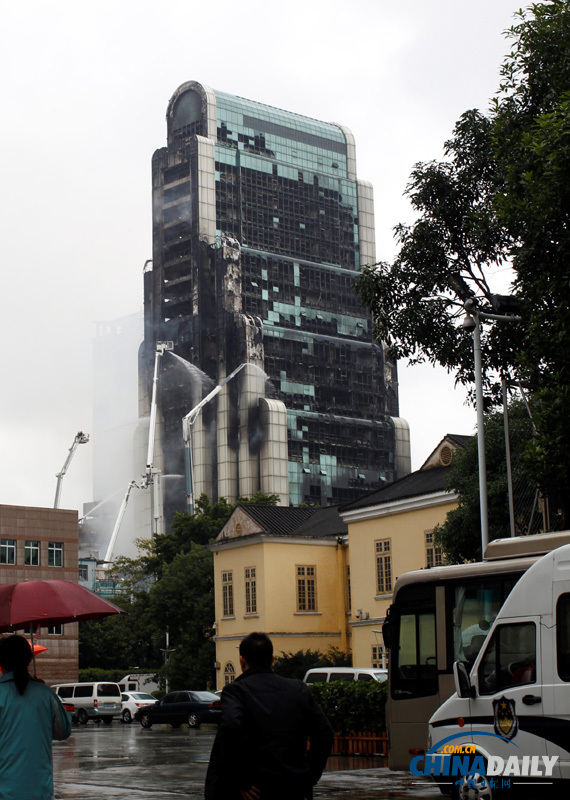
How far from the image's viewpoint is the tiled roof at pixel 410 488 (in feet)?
157

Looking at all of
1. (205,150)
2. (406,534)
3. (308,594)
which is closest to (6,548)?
(308,594)

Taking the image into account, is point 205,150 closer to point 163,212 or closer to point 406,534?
point 163,212

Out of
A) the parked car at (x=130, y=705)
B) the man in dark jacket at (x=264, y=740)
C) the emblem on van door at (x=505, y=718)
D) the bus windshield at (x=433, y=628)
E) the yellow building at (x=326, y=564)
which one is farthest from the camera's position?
the parked car at (x=130, y=705)

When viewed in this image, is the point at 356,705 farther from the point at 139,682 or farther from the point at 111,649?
the point at 111,649

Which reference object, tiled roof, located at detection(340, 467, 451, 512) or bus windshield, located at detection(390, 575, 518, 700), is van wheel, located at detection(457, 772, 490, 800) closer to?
bus windshield, located at detection(390, 575, 518, 700)

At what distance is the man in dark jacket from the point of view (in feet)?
20.9

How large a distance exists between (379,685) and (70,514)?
2167 inches

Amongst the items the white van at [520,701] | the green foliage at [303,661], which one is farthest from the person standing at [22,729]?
the green foliage at [303,661]

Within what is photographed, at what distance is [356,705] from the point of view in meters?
27.0

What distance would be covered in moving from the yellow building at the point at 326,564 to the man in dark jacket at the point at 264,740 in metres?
40.2

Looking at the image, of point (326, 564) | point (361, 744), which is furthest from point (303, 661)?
point (361, 744)

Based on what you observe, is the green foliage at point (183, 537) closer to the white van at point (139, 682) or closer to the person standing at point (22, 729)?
the white van at point (139, 682)

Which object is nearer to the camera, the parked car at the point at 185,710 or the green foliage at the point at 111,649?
the parked car at the point at 185,710

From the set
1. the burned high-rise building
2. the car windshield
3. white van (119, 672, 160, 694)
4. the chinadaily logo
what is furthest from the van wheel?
the burned high-rise building
